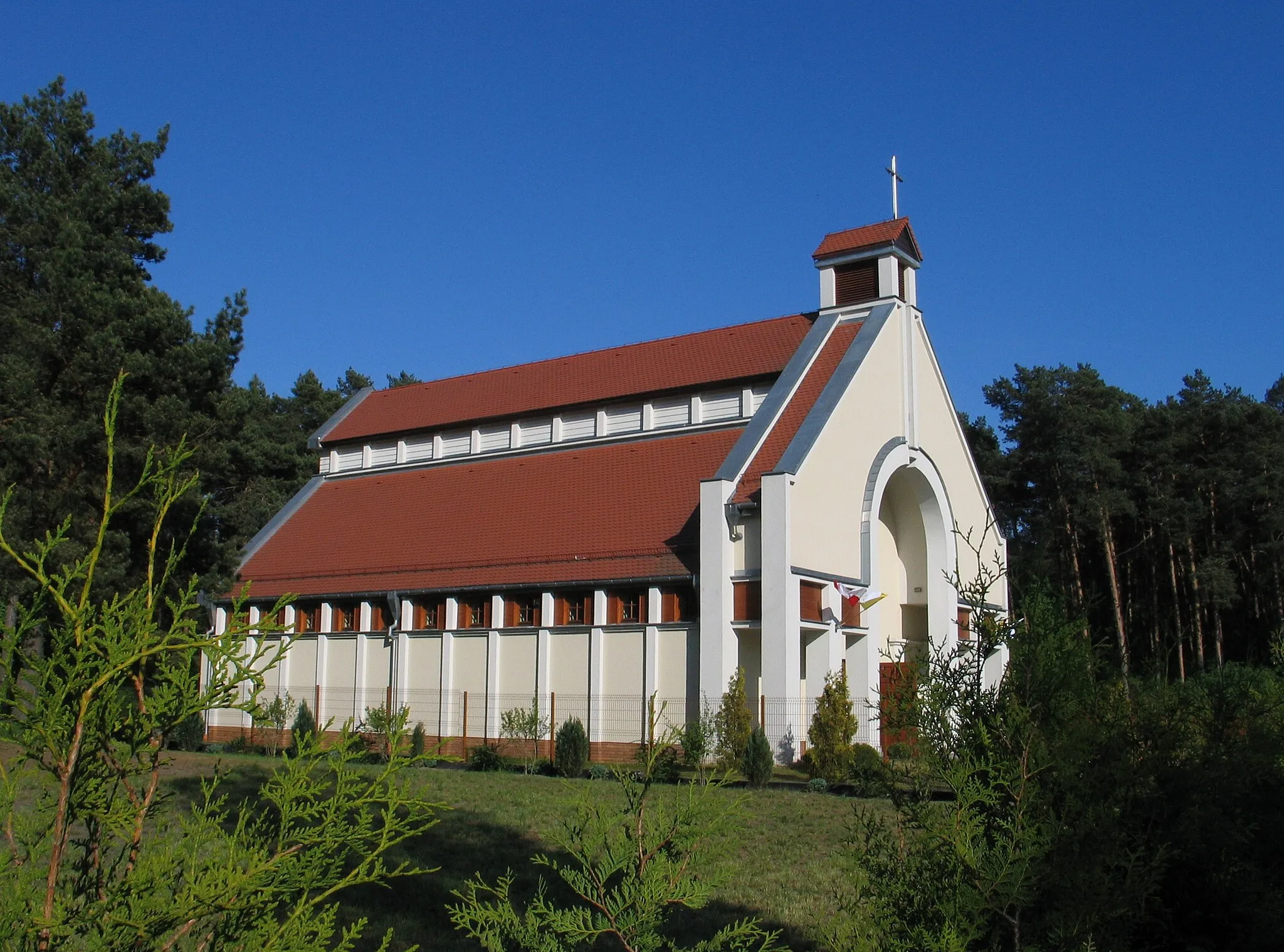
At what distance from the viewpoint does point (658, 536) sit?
28109 mm

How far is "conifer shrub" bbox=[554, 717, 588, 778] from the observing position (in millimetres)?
22875

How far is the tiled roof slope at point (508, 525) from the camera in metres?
28.6

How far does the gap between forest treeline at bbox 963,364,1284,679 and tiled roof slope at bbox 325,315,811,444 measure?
21.5 meters

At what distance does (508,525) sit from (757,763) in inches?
513

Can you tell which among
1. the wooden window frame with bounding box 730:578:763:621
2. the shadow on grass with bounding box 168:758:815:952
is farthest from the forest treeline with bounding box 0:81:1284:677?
the wooden window frame with bounding box 730:578:763:621

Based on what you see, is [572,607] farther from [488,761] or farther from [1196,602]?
[1196,602]

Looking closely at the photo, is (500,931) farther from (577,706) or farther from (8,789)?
(577,706)

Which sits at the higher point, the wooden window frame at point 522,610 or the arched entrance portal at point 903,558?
the arched entrance portal at point 903,558

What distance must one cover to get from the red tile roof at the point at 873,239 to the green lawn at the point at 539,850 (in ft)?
54.1

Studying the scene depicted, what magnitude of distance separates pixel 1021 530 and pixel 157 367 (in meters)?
45.3

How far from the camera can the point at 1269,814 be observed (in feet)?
29.8

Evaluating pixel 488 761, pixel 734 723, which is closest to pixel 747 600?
pixel 734 723

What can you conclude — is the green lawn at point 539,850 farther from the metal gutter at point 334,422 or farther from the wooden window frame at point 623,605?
the metal gutter at point 334,422

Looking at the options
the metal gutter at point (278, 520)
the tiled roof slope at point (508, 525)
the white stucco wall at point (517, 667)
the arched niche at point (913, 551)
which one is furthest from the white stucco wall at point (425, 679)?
the arched niche at point (913, 551)
